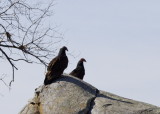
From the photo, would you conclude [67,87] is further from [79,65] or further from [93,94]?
[79,65]

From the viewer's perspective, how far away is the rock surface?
36.0 feet

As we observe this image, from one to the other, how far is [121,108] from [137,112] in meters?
0.41

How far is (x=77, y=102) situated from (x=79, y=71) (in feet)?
13.6

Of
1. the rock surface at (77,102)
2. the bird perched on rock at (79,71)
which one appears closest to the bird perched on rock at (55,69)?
the rock surface at (77,102)

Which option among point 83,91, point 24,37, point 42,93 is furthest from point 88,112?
point 24,37

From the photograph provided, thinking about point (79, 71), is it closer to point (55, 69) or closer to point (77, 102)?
point (55, 69)

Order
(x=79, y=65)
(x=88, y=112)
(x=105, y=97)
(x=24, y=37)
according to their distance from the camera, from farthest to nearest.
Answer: (x=79, y=65) → (x=24, y=37) → (x=105, y=97) → (x=88, y=112)

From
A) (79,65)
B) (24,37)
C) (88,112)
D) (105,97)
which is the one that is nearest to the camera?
(88,112)

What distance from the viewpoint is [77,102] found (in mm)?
11070

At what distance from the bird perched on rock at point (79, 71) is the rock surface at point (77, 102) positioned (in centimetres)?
287

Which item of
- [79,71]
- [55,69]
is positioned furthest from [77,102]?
[79,71]

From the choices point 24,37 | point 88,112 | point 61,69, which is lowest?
point 88,112

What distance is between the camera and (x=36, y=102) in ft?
38.4

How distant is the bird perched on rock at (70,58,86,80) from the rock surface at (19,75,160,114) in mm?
2874
